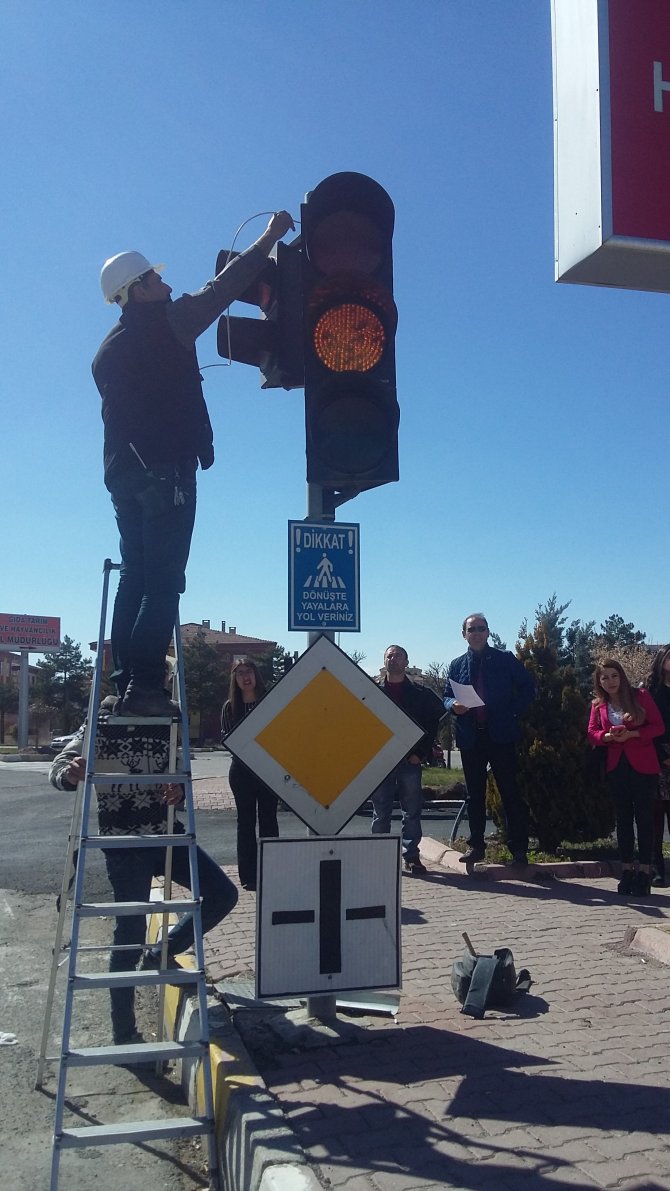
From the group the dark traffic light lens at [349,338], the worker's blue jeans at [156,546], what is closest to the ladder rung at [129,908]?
the worker's blue jeans at [156,546]

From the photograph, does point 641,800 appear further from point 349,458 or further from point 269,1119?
point 269,1119

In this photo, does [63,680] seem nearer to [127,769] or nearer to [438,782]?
[438,782]

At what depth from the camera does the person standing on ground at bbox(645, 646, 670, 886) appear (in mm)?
7574

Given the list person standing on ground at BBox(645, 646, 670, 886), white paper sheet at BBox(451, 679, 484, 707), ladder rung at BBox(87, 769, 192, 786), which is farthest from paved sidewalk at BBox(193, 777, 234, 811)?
ladder rung at BBox(87, 769, 192, 786)

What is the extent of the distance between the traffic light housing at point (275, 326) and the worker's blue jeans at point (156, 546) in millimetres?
715

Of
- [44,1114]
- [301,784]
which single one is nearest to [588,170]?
[301,784]

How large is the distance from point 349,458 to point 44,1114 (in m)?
3.11

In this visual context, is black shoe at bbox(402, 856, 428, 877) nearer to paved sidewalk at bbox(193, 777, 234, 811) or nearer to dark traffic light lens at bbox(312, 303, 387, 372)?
dark traffic light lens at bbox(312, 303, 387, 372)

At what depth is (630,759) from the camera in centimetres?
724

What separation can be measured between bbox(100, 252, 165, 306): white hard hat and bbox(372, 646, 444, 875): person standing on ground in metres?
4.30

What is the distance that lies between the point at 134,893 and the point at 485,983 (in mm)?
1694

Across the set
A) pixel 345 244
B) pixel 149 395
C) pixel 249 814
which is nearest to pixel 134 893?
pixel 149 395

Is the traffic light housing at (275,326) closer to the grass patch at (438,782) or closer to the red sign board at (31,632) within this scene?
the grass patch at (438,782)

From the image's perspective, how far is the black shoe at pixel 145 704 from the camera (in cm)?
444
